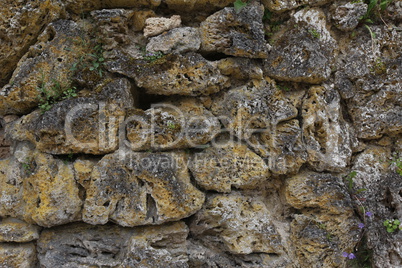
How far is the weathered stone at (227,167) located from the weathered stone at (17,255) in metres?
1.54

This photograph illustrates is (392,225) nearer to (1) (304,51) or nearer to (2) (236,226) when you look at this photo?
(2) (236,226)

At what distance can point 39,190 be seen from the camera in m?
2.58

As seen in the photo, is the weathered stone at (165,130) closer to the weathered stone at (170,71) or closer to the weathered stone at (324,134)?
the weathered stone at (170,71)

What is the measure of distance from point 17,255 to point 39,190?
0.62 meters

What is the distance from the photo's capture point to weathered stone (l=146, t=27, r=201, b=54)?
8.85 ft

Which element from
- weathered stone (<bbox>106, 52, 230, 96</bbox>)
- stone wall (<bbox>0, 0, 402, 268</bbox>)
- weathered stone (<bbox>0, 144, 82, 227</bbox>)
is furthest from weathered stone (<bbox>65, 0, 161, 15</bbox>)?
weathered stone (<bbox>0, 144, 82, 227</bbox>)

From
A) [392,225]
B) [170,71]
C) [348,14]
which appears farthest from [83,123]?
[392,225]

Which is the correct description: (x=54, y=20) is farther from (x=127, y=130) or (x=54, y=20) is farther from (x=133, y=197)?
(x=133, y=197)

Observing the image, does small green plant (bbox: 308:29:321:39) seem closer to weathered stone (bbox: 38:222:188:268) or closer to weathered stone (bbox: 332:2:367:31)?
weathered stone (bbox: 332:2:367:31)

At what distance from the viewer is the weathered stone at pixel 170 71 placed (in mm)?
2646

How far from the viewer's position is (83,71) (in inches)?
106

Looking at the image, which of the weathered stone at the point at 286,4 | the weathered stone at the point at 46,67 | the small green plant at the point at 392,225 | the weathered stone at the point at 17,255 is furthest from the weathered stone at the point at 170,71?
the small green plant at the point at 392,225

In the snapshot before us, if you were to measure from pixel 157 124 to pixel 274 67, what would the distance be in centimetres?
111

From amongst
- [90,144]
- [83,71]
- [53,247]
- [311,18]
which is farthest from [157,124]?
[311,18]
